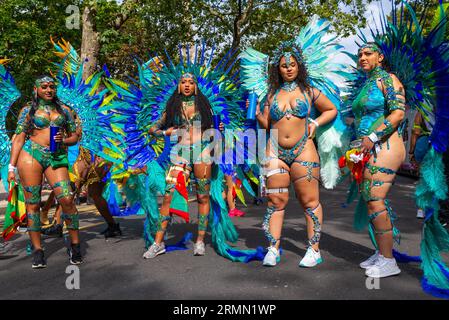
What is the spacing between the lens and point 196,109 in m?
4.78

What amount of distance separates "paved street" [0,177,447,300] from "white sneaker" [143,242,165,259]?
7cm

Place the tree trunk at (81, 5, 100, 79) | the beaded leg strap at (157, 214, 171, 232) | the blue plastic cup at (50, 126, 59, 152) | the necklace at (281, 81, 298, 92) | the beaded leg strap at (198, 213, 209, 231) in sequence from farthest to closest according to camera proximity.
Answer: the tree trunk at (81, 5, 100, 79)
the beaded leg strap at (198, 213, 209, 231)
the beaded leg strap at (157, 214, 171, 232)
the blue plastic cup at (50, 126, 59, 152)
the necklace at (281, 81, 298, 92)

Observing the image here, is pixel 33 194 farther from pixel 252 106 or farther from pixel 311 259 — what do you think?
pixel 311 259

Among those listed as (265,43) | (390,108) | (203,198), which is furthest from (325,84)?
(265,43)

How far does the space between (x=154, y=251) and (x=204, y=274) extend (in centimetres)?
89

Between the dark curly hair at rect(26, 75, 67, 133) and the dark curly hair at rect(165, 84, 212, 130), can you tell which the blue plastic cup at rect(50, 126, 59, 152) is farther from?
the dark curly hair at rect(165, 84, 212, 130)

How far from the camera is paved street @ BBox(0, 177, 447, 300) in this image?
11.4ft

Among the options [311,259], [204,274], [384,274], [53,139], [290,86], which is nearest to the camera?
[384,274]

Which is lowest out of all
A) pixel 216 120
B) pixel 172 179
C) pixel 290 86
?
pixel 172 179

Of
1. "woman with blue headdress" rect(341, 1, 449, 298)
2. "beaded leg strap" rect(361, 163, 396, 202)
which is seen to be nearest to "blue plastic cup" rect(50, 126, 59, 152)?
"woman with blue headdress" rect(341, 1, 449, 298)

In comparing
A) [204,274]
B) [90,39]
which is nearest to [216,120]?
[204,274]

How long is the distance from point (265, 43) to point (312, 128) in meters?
17.3

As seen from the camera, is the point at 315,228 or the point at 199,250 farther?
the point at 199,250
